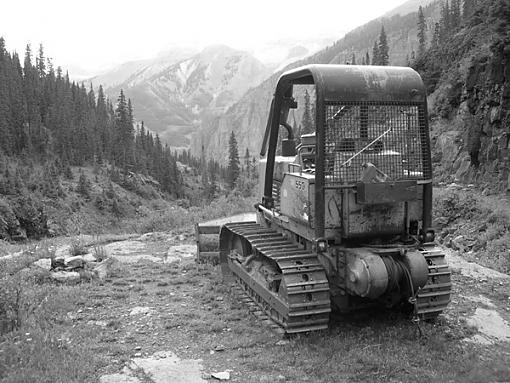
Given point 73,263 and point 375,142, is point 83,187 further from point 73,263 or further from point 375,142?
point 375,142

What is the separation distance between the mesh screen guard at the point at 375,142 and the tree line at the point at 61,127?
299 feet

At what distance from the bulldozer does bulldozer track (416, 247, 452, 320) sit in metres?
0.02

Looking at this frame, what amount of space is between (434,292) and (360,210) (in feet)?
5.41

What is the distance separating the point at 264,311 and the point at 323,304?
1294mm

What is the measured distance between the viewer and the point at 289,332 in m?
6.91

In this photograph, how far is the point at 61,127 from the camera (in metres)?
102

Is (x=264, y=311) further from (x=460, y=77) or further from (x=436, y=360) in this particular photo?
(x=460, y=77)

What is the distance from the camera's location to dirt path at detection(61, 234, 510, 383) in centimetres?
615

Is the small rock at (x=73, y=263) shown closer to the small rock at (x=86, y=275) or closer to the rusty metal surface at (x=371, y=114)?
the small rock at (x=86, y=275)

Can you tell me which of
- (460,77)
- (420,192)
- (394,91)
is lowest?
(420,192)

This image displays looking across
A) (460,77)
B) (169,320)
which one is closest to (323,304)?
(169,320)

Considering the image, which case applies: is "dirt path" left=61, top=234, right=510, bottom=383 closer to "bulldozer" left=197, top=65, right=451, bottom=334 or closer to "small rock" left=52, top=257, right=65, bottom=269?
"bulldozer" left=197, top=65, right=451, bottom=334

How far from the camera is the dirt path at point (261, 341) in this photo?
20.2 feet

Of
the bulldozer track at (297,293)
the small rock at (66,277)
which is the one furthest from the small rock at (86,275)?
the bulldozer track at (297,293)
